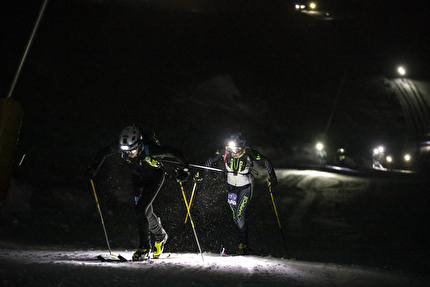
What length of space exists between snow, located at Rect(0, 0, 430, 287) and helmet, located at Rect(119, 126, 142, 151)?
6.42 feet

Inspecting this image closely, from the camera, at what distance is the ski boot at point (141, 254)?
6.82 metres

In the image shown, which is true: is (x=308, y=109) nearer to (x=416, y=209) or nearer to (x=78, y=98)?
(x=78, y=98)

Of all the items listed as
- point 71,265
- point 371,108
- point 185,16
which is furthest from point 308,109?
point 71,265

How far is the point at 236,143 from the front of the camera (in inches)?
324

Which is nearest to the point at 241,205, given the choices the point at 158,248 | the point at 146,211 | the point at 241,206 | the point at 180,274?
the point at 241,206

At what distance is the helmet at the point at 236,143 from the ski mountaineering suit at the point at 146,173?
136 cm

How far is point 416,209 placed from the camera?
1485 cm

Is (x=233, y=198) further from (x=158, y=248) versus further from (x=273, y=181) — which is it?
(x=158, y=248)

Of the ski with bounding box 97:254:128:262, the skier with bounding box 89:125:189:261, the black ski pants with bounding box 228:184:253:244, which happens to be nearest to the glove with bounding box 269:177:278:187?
the black ski pants with bounding box 228:184:253:244

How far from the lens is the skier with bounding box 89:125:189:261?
6836 mm

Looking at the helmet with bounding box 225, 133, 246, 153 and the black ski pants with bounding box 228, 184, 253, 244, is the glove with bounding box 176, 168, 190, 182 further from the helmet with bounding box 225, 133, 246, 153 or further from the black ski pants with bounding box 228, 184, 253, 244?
the black ski pants with bounding box 228, 184, 253, 244

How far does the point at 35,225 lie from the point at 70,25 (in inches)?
1499

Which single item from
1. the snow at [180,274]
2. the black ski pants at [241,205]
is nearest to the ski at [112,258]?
the snow at [180,274]

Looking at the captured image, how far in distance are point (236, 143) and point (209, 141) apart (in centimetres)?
2441
